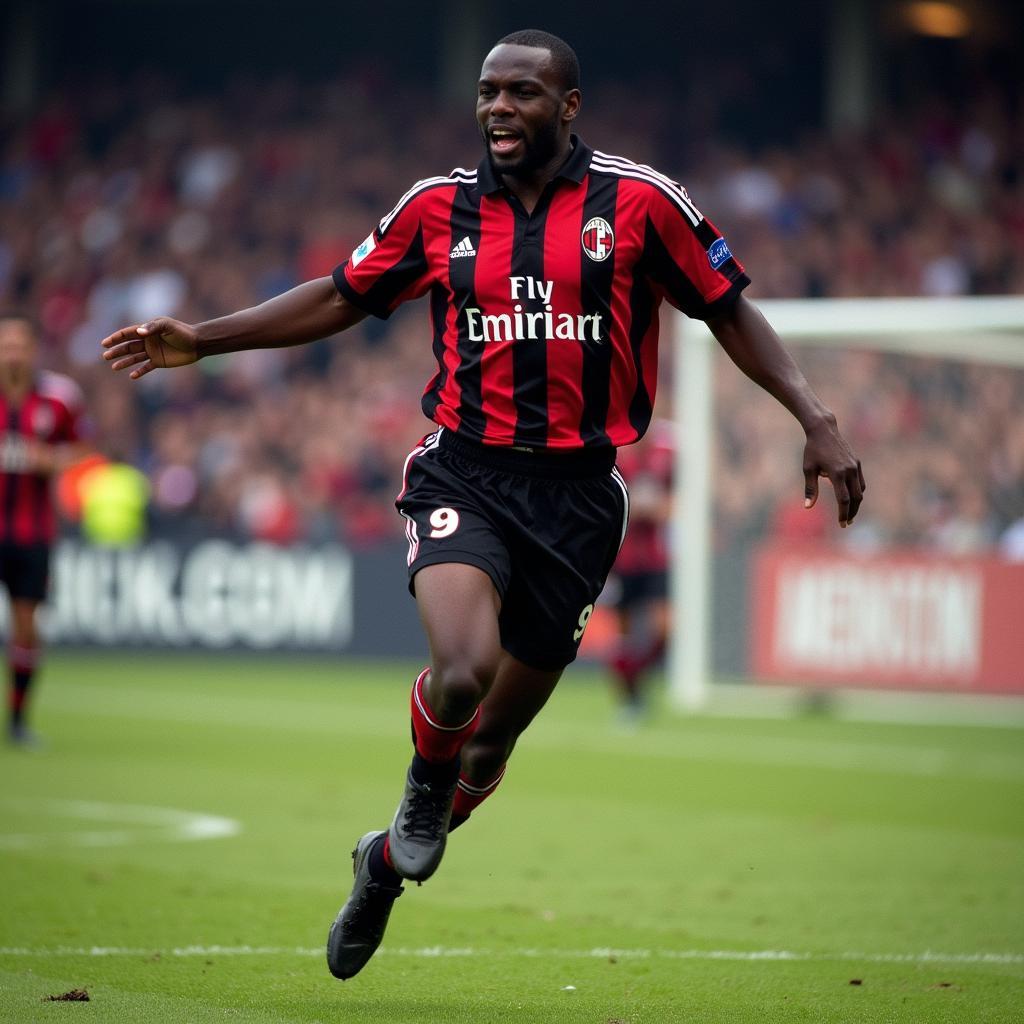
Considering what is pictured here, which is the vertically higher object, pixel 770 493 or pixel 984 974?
pixel 770 493

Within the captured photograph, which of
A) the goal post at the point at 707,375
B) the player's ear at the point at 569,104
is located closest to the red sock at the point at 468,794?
the player's ear at the point at 569,104

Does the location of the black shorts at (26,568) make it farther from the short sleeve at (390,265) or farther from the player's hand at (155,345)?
the short sleeve at (390,265)

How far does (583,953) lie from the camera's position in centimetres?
573

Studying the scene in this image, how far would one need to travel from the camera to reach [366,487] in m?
20.4

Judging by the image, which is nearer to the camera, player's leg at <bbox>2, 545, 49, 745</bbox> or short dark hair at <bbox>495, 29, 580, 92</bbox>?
short dark hair at <bbox>495, 29, 580, 92</bbox>

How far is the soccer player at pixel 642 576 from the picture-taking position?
44.8ft

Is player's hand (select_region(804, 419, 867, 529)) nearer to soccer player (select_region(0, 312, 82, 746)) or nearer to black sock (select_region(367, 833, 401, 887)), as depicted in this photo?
black sock (select_region(367, 833, 401, 887))

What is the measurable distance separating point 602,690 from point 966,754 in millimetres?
5291

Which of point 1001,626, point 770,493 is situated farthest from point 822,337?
point 1001,626

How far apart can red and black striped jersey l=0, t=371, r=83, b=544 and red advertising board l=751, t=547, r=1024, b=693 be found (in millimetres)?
6154

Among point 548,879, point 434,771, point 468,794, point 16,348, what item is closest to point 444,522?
point 434,771

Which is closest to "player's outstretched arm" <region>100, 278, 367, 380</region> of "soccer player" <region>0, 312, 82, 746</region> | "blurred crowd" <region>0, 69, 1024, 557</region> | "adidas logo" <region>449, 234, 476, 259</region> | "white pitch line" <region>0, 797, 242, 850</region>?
"adidas logo" <region>449, 234, 476, 259</region>

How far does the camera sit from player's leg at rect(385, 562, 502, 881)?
479 centimetres

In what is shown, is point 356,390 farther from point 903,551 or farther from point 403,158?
point 903,551
